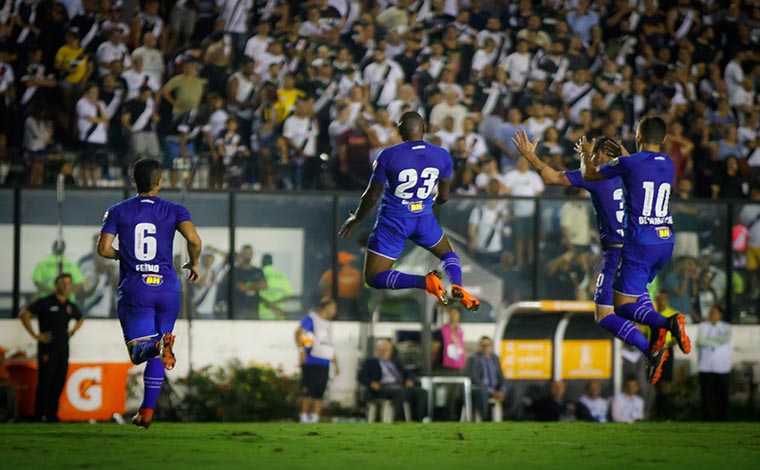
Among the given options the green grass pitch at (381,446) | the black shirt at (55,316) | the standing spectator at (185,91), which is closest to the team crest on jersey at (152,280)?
the green grass pitch at (381,446)

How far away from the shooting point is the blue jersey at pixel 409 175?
1295cm

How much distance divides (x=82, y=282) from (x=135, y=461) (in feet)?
35.0

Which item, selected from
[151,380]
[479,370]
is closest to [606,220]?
[151,380]

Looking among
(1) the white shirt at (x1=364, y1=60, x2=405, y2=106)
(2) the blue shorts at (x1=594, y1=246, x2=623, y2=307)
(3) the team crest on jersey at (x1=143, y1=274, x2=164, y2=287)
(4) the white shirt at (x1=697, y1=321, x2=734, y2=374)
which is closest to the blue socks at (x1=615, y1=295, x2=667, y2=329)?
(2) the blue shorts at (x1=594, y1=246, x2=623, y2=307)

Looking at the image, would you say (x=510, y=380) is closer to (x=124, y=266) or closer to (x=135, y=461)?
(x=124, y=266)

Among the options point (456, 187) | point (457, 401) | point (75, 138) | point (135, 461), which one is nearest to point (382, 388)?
point (457, 401)

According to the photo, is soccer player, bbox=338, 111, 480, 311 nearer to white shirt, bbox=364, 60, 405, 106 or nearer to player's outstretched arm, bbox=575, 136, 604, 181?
player's outstretched arm, bbox=575, 136, 604, 181

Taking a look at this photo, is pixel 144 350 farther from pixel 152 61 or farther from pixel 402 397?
pixel 152 61

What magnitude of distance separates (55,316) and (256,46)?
577 cm

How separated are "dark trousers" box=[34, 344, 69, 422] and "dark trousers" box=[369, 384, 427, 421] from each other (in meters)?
4.35

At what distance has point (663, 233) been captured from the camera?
12.9 metres

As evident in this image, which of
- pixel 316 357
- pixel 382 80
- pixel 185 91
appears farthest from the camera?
pixel 382 80

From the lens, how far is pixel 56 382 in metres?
18.7

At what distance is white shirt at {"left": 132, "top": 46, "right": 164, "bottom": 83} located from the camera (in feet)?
70.3
